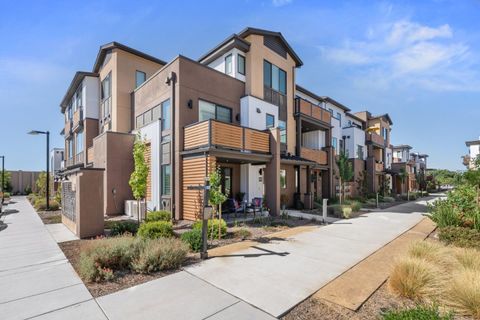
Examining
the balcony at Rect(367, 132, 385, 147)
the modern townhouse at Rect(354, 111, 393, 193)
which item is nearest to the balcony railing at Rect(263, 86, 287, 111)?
the modern townhouse at Rect(354, 111, 393, 193)

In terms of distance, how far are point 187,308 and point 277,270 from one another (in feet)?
8.00

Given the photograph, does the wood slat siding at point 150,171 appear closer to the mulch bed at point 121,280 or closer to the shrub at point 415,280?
the mulch bed at point 121,280

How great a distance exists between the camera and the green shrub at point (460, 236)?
7.71m

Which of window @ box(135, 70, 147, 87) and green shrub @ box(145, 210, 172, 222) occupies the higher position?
window @ box(135, 70, 147, 87)

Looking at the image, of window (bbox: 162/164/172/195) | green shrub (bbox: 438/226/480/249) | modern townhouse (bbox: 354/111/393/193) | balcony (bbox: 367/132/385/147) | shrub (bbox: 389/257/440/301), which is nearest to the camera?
shrub (bbox: 389/257/440/301)

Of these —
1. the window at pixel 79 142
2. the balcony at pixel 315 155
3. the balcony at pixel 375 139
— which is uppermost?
the balcony at pixel 375 139

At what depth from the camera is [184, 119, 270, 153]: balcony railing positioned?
458 inches

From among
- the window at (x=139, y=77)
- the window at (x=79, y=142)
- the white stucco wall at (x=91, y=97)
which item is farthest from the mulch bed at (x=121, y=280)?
the window at (x=79, y=142)

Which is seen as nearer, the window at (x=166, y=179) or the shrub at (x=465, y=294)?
the shrub at (x=465, y=294)

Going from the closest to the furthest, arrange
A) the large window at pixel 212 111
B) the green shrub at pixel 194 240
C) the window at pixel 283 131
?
the green shrub at pixel 194 240, the large window at pixel 212 111, the window at pixel 283 131

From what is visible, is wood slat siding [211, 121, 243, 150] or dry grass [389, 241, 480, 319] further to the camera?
wood slat siding [211, 121, 243, 150]

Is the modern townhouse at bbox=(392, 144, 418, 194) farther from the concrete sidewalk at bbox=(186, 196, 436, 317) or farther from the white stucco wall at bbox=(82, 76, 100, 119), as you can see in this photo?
the white stucco wall at bbox=(82, 76, 100, 119)

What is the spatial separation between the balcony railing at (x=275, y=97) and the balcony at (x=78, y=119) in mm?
16097

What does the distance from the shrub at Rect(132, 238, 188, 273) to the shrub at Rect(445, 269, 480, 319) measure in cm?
Answer: 537
